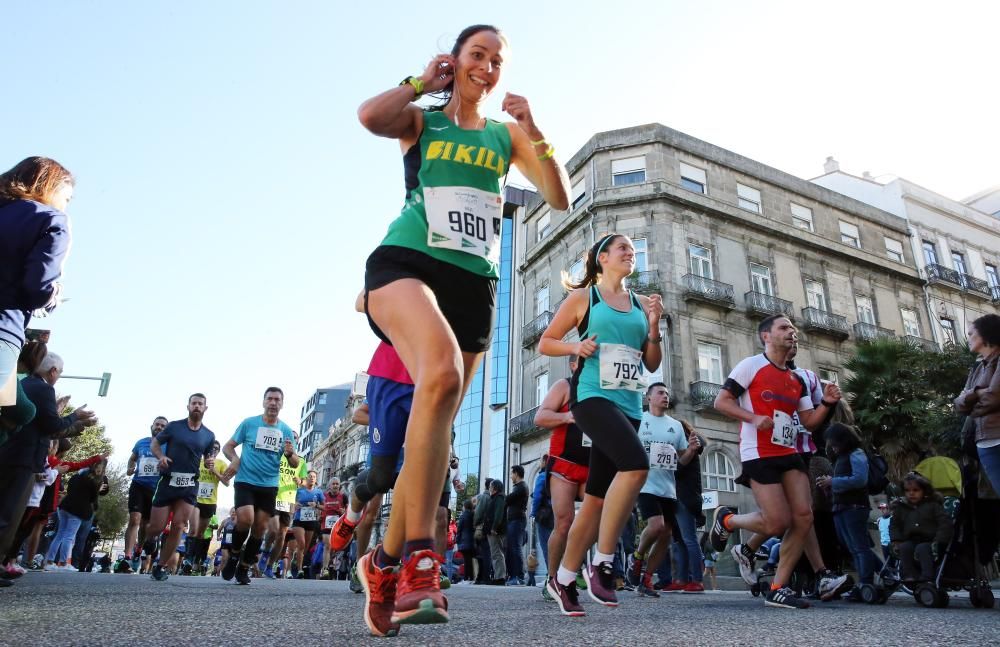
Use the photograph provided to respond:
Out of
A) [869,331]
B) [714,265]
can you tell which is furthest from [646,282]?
[869,331]

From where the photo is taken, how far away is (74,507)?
33.3 feet

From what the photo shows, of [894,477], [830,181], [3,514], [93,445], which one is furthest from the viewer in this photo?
[830,181]

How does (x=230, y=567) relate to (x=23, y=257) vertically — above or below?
below

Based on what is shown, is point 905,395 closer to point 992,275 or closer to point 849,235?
point 849,235

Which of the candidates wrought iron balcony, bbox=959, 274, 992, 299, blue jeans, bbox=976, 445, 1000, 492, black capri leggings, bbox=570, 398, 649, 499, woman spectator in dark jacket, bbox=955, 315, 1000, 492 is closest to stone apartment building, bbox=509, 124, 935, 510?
wrought iron balcony, bbox=959, 274, 992, 299

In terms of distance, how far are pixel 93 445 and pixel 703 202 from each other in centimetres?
2871

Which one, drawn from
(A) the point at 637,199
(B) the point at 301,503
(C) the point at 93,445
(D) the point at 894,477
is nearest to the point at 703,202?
(A) the point at 637,199

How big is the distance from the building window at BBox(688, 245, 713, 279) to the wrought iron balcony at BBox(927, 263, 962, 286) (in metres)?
13.0

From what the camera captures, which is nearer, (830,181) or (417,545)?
(417,545)

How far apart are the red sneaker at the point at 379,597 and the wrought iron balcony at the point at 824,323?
93.1 feet

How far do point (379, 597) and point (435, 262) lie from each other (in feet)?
3.64

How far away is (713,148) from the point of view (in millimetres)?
29422

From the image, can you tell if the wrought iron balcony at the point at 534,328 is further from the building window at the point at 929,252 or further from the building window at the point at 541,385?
the building window at the point at 929,252

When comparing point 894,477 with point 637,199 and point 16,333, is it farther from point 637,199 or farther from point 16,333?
point 16,333
